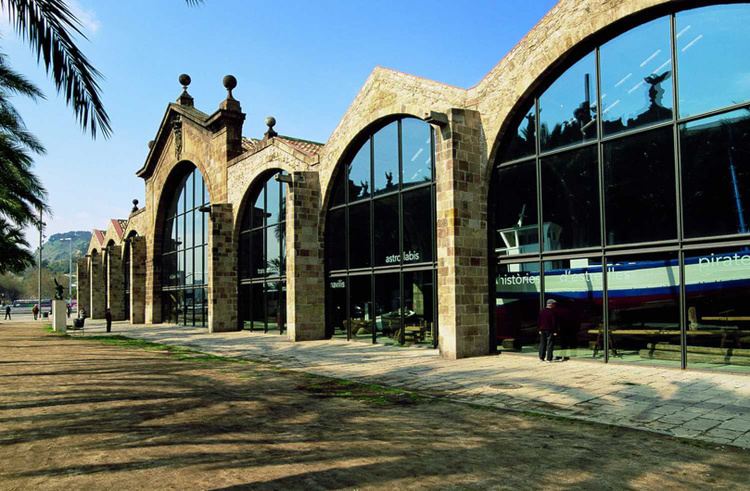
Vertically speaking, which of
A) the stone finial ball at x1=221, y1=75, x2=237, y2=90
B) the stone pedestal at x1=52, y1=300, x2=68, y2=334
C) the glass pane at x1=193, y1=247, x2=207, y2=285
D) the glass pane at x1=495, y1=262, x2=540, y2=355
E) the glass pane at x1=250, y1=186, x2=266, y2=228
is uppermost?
the stone finial ball at x1=221, y1=75, x2=237, y2=90

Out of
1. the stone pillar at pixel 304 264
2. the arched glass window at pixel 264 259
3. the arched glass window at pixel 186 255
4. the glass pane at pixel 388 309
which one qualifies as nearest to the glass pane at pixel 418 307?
the glass pane at pixel 388 309

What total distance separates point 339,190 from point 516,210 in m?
7.29

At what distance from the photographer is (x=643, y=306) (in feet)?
35.3

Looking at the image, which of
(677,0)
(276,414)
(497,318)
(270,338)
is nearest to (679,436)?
(276,414)

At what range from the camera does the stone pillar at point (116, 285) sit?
39344 mm

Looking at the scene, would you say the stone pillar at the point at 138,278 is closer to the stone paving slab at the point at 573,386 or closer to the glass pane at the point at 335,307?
the glass pane at the point at 335,307

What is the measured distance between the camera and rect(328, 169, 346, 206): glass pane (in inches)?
725

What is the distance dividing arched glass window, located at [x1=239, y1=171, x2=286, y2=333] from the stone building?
292 mm

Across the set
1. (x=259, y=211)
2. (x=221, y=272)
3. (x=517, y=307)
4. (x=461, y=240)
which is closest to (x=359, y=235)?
(x=461, y=240)

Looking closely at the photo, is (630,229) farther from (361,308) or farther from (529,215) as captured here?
(361,308)

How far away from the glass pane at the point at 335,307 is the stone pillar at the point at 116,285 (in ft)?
88.5

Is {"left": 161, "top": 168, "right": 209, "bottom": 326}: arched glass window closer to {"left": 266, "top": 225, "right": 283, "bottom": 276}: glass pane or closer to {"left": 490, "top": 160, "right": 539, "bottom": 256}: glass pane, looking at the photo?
{"left": 266, "top": 225, "right": 283, "bottom": 276}: glass pane

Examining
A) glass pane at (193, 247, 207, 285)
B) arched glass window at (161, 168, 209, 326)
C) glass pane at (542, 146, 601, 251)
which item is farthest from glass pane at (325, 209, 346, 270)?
glass pane at (193, 247, 207, 285)

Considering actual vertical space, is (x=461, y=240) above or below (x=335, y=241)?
below
